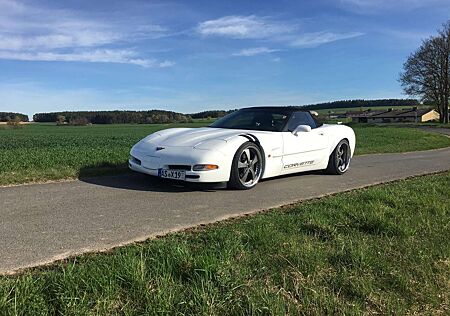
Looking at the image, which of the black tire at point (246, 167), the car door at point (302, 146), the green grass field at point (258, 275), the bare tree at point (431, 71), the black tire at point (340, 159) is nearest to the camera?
the green grass field at point (258, 275)

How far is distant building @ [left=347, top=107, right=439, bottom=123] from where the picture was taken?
4000 inches

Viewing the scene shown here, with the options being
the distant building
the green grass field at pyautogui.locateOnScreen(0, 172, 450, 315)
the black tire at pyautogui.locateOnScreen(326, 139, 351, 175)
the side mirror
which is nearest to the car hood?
the side mirror

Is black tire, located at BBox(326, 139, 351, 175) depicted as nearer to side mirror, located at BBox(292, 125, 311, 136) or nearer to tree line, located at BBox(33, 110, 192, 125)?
side mirror, located at BBox(292, 125, 311, 136)

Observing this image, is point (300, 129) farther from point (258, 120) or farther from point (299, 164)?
point (258, 120)

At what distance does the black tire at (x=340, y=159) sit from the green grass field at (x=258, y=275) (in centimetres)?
387

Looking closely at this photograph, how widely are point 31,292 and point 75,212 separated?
206cm

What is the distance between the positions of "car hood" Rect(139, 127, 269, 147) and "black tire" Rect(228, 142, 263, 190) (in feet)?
0.94

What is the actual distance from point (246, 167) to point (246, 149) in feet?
0.87

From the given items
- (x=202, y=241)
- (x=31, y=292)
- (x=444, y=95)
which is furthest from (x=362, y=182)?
(x=444, y=95)

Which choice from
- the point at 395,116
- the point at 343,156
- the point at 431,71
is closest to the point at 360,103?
the point at 395,116

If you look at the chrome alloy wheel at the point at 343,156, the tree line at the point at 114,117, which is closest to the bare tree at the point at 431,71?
the tree line at the point at 114,117

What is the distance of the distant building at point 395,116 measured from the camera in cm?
10159

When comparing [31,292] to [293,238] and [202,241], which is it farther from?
[293,238]

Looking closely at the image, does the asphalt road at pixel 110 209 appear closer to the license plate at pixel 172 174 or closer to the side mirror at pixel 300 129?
the license plate at pixel 172 174
